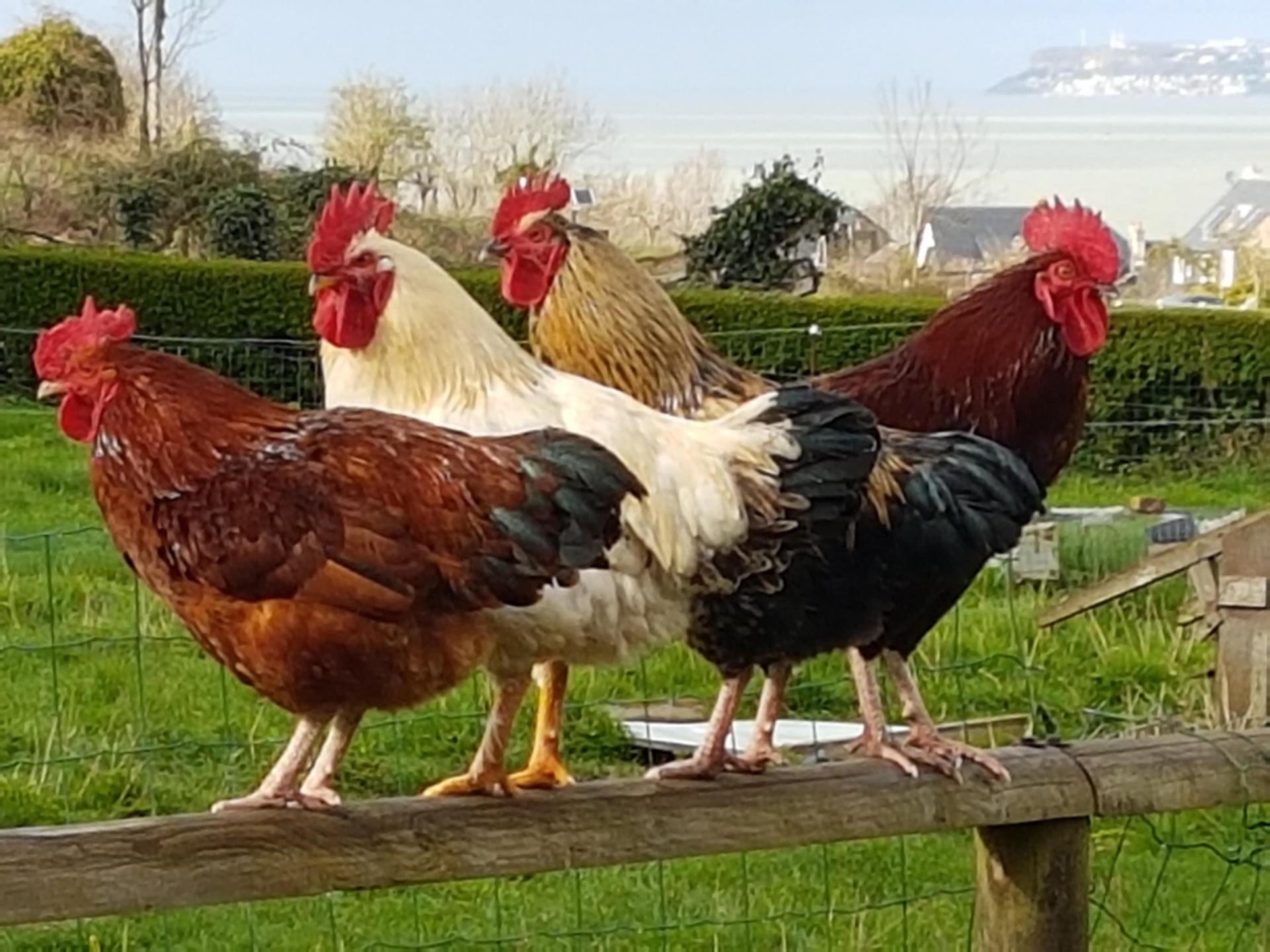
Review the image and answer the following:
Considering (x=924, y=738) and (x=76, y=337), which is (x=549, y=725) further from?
(x=76, y=337)

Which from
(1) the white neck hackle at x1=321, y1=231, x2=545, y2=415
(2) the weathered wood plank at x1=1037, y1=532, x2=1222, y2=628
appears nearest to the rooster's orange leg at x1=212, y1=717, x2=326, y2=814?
(1) the white neck hackle at x1=321, y1=231, x2=545, y2=415

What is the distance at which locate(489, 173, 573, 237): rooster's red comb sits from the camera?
4258 mm

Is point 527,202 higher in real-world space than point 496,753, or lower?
higher

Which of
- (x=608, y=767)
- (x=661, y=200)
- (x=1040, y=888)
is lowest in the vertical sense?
(x=608, y=767)

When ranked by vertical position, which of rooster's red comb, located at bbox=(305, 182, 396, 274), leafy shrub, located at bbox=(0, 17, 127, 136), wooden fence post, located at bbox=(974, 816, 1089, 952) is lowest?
wooden fence post, located at bbox=(974, 816, 1089, 952)

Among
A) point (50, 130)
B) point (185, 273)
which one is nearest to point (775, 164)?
point (185, 273)

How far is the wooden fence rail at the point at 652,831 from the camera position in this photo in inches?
103

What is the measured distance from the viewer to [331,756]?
290cm

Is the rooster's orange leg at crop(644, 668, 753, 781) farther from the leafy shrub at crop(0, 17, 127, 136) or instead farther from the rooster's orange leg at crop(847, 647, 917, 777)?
the leafy shrub at crop(0, 17, 127, 136)

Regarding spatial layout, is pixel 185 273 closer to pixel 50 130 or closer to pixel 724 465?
pixel 50 130

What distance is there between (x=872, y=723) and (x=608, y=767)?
10.2ft

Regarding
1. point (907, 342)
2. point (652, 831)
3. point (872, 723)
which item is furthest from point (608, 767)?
point (652, 831)

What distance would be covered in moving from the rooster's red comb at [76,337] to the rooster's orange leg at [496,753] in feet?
2.44

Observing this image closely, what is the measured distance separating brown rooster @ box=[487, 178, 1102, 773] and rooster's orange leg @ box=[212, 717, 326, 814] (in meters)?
1.04
